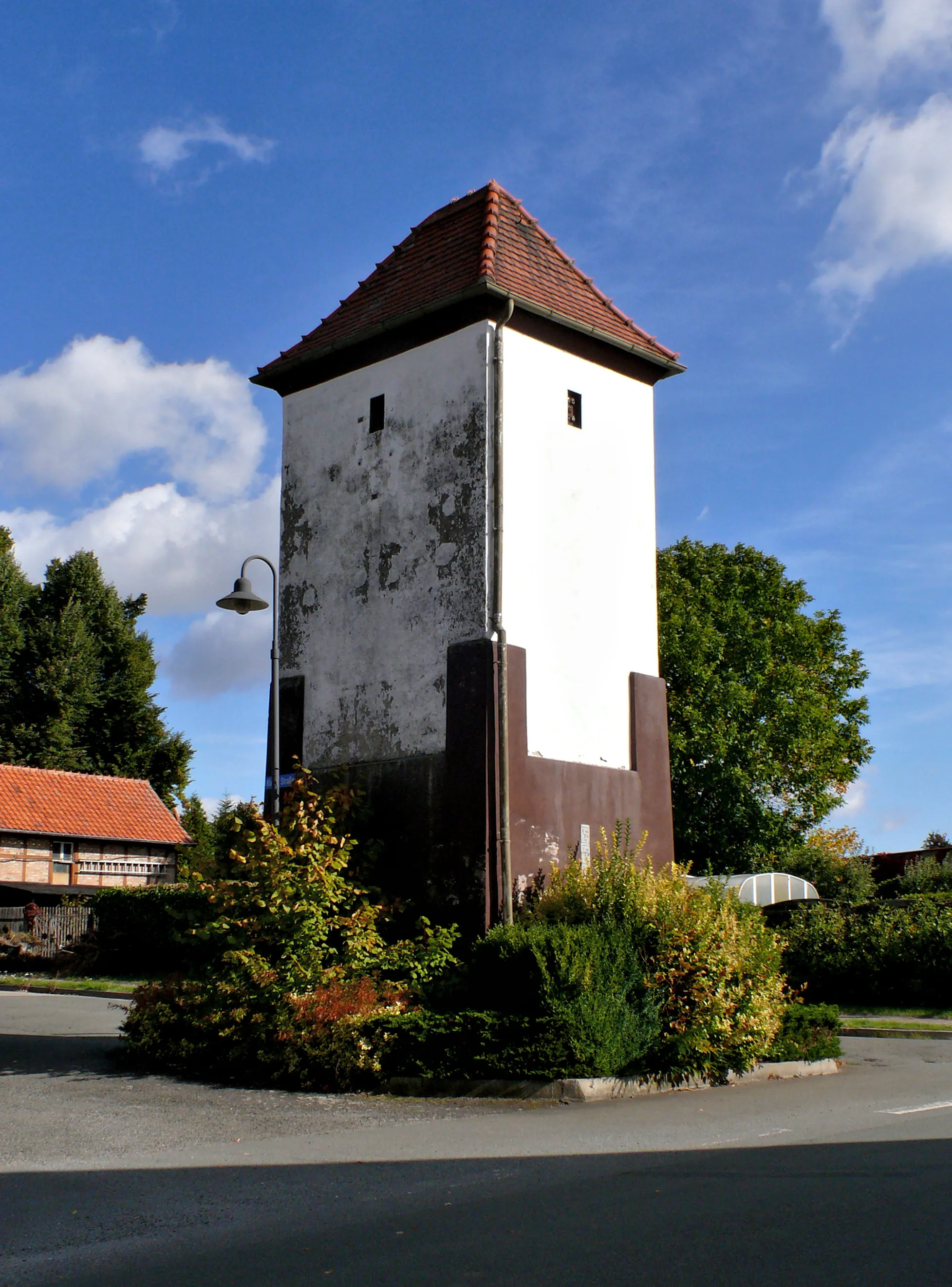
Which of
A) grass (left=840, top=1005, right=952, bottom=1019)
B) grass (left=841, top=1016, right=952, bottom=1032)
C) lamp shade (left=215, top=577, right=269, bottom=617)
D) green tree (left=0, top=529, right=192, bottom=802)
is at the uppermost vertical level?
green tree (left=0, top=529, right=192, bottom=802)

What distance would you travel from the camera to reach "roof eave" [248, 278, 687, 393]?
1700 cm

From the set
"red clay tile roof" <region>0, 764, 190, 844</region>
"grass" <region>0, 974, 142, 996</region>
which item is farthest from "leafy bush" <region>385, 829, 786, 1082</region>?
"red clay tile roof" <region>0, 764, 190, 844</region>

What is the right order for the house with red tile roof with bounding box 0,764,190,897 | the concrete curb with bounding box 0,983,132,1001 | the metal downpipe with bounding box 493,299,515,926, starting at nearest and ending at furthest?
the metal downpipe with bounding box 493,299,515,926, the concrete curb with bounding box 0,983,132,1001, the house with red tile roof with bounding box 0,764,190,897

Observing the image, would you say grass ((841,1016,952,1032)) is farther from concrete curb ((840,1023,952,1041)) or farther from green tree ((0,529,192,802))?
green tree ((0,529,192,802))

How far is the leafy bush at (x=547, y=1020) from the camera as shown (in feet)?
37.7

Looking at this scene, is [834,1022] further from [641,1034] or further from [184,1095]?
[184,1095]

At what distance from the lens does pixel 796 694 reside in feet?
126

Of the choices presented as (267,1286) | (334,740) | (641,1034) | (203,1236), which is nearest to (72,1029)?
(334,740)

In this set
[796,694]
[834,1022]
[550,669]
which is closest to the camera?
[834,1022]

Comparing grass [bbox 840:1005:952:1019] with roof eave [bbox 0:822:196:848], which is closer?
grass [bbox 840:1005:952:1019]

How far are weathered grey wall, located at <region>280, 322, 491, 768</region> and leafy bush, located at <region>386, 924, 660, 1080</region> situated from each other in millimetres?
4792

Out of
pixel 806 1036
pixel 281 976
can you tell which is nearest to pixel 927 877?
pixel 806 1036

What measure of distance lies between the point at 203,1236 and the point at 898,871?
38224mm

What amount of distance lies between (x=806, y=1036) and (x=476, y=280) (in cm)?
1102
